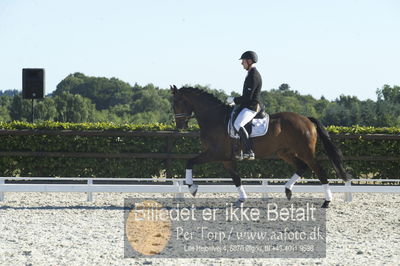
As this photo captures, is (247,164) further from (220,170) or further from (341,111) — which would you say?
(341,111)

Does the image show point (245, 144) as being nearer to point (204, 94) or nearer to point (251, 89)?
point (251, 89)

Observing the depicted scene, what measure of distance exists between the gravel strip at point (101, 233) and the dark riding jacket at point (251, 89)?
6.29 feet

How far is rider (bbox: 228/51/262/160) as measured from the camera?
782 cm

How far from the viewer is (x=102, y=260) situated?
16.0 feet

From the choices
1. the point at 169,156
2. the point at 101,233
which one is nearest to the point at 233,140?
the point at 101,233

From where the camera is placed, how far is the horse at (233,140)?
8.12 meters

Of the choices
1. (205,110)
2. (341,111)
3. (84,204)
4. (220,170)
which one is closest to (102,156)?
(220,170)

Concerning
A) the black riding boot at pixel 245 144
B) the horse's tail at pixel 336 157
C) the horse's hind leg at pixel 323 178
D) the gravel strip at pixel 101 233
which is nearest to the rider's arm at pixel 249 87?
the black riding boot at pixel 245 144

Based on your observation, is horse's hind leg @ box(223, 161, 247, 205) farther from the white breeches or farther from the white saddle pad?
the white breeches

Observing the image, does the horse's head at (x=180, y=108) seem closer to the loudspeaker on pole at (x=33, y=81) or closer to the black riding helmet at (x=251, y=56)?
the black riding helmet at (x=251, y=56)

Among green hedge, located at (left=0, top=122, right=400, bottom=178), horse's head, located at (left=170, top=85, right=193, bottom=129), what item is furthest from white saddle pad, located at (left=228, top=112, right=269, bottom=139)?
green hedge, located at (left=0, top=122, right=400, bottom=178)

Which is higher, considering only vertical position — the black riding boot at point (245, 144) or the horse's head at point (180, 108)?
the horse's head at point (180, 108)

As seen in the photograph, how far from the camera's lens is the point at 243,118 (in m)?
7.97

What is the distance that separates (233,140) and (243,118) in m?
0.38
